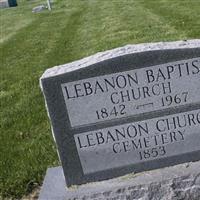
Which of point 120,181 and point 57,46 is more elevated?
point 120,181

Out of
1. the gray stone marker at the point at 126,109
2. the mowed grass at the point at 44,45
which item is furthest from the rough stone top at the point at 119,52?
the mowed grass at the point at 44,45

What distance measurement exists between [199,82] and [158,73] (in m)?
0.35

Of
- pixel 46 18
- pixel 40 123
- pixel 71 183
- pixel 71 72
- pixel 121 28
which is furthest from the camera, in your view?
pixel 46 18

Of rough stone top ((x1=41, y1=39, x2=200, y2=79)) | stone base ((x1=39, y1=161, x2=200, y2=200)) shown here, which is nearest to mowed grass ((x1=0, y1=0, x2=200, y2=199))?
stone base ((x1=39, y1=161, x2=200, y2=200))

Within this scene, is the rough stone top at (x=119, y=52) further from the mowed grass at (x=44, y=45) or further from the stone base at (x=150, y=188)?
the mowed grass at (x=44, y=45)

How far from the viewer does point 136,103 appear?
452 centimetres

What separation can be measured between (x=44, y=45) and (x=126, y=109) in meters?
9.02

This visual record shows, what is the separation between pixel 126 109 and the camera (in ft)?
14.9

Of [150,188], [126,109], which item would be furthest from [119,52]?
[150,188]

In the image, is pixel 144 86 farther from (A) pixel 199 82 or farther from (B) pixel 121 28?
(B) pixel 121 28

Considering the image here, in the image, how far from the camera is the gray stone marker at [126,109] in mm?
4418

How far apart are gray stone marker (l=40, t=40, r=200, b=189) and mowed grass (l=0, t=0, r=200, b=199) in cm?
102

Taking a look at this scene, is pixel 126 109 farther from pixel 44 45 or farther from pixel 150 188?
pixel 44 45

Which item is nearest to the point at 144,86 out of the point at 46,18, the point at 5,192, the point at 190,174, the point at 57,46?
the point at 190,174
